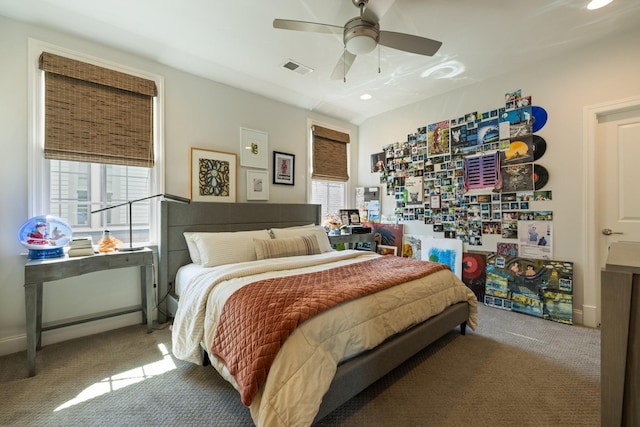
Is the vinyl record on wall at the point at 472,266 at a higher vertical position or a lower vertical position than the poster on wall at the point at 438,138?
lower

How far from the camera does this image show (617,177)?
2615 millimetres

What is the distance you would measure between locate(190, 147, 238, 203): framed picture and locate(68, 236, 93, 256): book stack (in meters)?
1.03

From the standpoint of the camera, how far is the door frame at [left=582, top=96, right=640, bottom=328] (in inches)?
105

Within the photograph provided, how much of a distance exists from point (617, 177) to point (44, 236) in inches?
199

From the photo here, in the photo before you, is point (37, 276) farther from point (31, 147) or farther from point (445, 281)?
point (445, 281)

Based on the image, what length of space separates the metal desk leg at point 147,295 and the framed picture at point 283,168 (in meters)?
1.87

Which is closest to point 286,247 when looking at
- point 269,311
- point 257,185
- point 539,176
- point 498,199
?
point 257,185

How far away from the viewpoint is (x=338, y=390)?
143 cm

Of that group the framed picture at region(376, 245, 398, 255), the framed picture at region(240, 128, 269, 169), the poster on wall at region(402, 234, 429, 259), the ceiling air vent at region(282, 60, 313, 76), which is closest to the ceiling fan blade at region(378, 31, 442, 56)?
the ceiling air vent at region(282, 60, 313, 76)

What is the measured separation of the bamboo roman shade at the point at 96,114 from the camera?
7.70 feet

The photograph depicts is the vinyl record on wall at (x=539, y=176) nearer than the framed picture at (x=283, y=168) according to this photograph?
Yes

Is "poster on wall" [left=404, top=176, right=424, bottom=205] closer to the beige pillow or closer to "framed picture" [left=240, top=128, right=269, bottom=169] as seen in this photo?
the beige pillow

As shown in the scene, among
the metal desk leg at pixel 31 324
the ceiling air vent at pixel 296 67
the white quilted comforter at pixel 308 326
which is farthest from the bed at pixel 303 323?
the ceiling air vent at pixel 296 67

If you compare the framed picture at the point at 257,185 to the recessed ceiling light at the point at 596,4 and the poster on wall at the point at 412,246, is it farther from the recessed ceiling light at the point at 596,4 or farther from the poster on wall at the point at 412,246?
the recessed ceiling light at the point at 596,4
